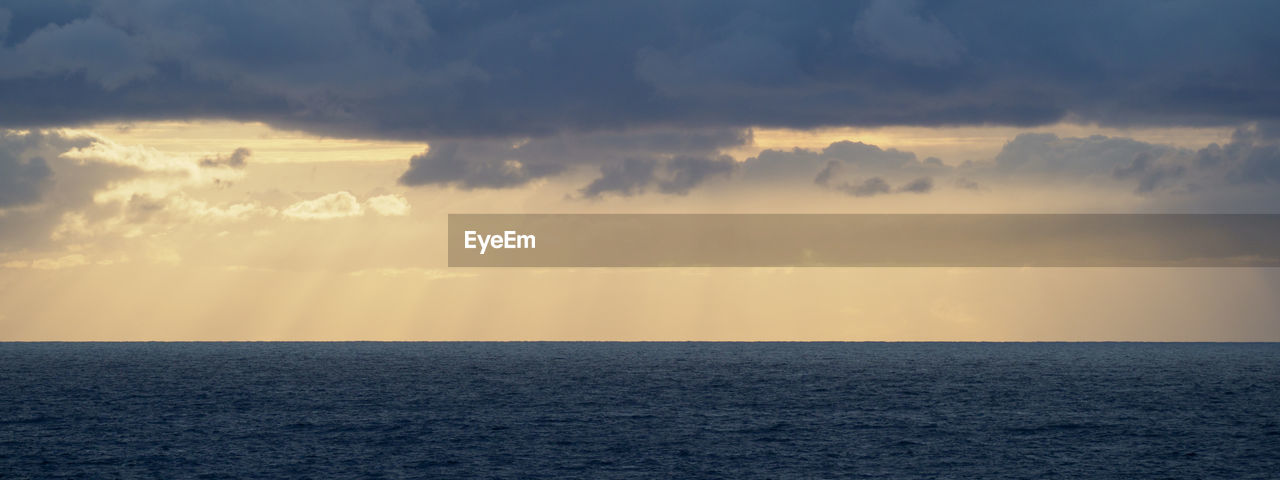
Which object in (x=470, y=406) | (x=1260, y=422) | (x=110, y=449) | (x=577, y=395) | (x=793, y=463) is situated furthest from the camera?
(x=577, y=395)

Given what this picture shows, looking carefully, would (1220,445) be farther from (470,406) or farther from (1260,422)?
(470,406)

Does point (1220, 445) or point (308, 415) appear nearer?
point (1220, 445)

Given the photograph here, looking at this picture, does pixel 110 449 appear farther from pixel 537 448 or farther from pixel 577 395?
pixel 577 395

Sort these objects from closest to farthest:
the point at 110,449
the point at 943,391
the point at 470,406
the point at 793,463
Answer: the point at 793,463 → the point at 110,449 → the point at 470,406 → the point at 943,391

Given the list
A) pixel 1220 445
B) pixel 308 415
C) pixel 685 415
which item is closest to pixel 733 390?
pixel 685 415

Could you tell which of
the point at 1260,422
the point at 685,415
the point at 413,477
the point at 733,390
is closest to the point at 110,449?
the point at 413,477

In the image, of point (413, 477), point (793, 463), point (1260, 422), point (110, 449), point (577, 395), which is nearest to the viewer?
point (413, 477)

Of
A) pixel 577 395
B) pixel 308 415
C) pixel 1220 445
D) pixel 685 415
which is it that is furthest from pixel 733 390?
pixel 1220 445

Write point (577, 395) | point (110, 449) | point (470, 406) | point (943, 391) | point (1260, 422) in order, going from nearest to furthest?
point (110, 449), point (1260, 422), point (470, 406), point (577, 395), point (943, 391)

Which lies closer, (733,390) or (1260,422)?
(1260,422)
